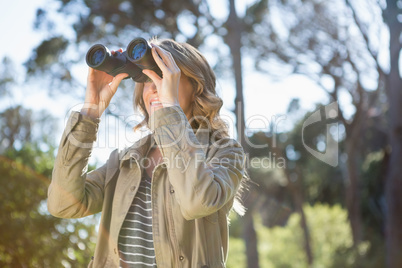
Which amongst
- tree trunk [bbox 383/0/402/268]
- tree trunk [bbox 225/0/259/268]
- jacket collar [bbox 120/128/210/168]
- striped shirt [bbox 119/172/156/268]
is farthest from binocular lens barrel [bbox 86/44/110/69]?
tree trunk [bbox 383/0/402/268]

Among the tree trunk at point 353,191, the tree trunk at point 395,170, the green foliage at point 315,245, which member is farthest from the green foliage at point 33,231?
the tree trunk at point 353,191

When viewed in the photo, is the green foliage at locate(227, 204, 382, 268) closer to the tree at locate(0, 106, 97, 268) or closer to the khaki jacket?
the tree at locate(0, 106, 97, 268)

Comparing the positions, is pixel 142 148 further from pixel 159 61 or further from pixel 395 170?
pixel 395 170

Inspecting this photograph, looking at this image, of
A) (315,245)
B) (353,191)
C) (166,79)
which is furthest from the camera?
(315,245)

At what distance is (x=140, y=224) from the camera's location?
156cm

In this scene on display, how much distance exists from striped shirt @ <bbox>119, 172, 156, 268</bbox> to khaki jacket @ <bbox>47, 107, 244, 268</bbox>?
0.03 m

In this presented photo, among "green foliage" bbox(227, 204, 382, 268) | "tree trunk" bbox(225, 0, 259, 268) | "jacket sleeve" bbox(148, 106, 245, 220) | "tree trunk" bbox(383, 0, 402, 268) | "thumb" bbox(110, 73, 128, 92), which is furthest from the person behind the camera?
"green foliage" bbox(227, 204, 382, 268)

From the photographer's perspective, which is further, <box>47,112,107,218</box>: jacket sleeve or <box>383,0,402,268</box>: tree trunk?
<box>383,0,402,268</box>: tree trunk

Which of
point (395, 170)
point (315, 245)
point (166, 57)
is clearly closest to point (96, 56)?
point (166, 57)

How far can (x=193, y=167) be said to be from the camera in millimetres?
1374

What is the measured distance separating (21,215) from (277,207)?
15891 millimetres

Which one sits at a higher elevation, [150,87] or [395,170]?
[150,87]

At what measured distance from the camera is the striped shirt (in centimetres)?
150

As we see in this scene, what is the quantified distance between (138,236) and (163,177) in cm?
22
